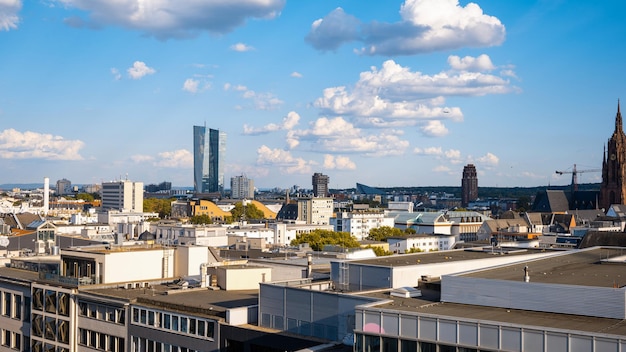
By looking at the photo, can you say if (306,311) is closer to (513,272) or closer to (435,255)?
(513,272)

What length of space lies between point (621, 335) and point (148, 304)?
2605 cm

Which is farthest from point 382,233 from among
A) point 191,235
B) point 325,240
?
point 191,235

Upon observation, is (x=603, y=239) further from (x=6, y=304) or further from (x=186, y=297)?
(x=6, y=304)

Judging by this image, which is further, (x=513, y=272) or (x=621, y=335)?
(x=513, y=272)

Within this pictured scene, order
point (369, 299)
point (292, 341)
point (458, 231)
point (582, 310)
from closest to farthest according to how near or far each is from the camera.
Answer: point (582, 310) → point (369, 299) → point (292, 341) → point (458, 231)

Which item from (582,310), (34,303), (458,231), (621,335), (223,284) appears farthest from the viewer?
(458,231)

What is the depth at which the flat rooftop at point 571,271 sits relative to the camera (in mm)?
32312

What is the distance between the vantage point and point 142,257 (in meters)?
50.6

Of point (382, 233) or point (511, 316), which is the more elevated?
point (511, 316)

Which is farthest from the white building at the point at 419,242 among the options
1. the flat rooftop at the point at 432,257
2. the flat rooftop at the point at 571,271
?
the flat rooftop at the point at 571,271

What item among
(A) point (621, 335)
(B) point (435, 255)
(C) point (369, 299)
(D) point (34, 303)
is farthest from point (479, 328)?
(D) point (34, 303)

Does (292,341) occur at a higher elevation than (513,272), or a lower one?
lower

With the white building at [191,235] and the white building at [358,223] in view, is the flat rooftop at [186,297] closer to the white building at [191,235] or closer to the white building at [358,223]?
the white building at [191,235]

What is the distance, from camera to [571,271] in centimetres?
3697
